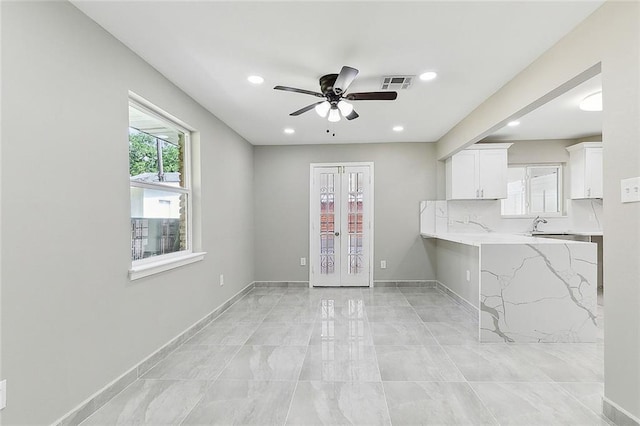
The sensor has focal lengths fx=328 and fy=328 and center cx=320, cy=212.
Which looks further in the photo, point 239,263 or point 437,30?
point 239,263

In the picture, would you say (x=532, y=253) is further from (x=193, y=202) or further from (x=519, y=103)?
(x=193, y=202)

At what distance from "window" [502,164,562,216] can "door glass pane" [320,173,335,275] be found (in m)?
2.90

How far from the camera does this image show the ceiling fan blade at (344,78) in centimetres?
231

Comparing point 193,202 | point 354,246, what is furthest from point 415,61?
point 354,246

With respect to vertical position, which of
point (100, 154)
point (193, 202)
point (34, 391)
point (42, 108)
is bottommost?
point (34, 391)

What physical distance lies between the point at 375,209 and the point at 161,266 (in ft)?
12.0

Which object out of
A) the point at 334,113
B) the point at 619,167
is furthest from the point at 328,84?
the point at 619,167

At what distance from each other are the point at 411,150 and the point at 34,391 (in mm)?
5282

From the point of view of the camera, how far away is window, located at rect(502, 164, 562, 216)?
543 centimetres

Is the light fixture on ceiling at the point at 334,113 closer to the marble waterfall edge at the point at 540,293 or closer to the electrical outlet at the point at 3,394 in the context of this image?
the marble waterfall edge at the point at 540,293

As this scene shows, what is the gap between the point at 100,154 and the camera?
208 cm

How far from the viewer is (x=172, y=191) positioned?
125 inches

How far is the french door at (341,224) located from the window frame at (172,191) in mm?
2452

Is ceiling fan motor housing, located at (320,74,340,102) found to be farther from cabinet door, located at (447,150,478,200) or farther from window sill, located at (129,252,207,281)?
cabinet door, located at (447,150,478,200)
